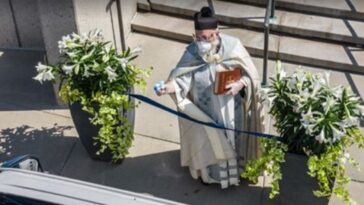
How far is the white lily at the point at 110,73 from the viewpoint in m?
5.37

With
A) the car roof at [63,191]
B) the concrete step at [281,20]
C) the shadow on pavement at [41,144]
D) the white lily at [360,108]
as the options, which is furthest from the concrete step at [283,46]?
the car roof at [63,191]

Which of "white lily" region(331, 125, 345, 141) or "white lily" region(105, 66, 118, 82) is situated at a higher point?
"white lily" region(105, 66, 118, 82)

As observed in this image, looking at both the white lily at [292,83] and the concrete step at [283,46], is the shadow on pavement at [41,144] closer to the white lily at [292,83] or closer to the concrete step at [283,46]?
the concrete step at [283,46]

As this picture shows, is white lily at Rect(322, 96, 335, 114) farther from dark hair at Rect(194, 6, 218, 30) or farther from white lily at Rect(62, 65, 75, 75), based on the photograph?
white lily at Rect(62, 65, 75, 75)

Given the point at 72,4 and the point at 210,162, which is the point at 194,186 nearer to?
the point at 210,162

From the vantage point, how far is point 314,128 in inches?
186

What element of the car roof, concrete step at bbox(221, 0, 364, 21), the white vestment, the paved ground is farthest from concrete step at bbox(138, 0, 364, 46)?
the car roof

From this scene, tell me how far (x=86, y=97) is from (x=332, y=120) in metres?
2.13

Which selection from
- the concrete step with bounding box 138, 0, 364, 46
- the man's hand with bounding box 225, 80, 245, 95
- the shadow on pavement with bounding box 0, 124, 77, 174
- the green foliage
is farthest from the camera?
the concrete step with bounding box 138, 0, 364, 46

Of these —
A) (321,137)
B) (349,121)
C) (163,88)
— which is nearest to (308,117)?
(321,137)

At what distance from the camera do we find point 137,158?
6.16 m

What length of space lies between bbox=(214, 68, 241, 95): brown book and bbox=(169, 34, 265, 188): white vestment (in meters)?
0.07

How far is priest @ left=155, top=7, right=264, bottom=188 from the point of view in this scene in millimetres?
5000

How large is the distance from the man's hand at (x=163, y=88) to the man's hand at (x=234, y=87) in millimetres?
456
